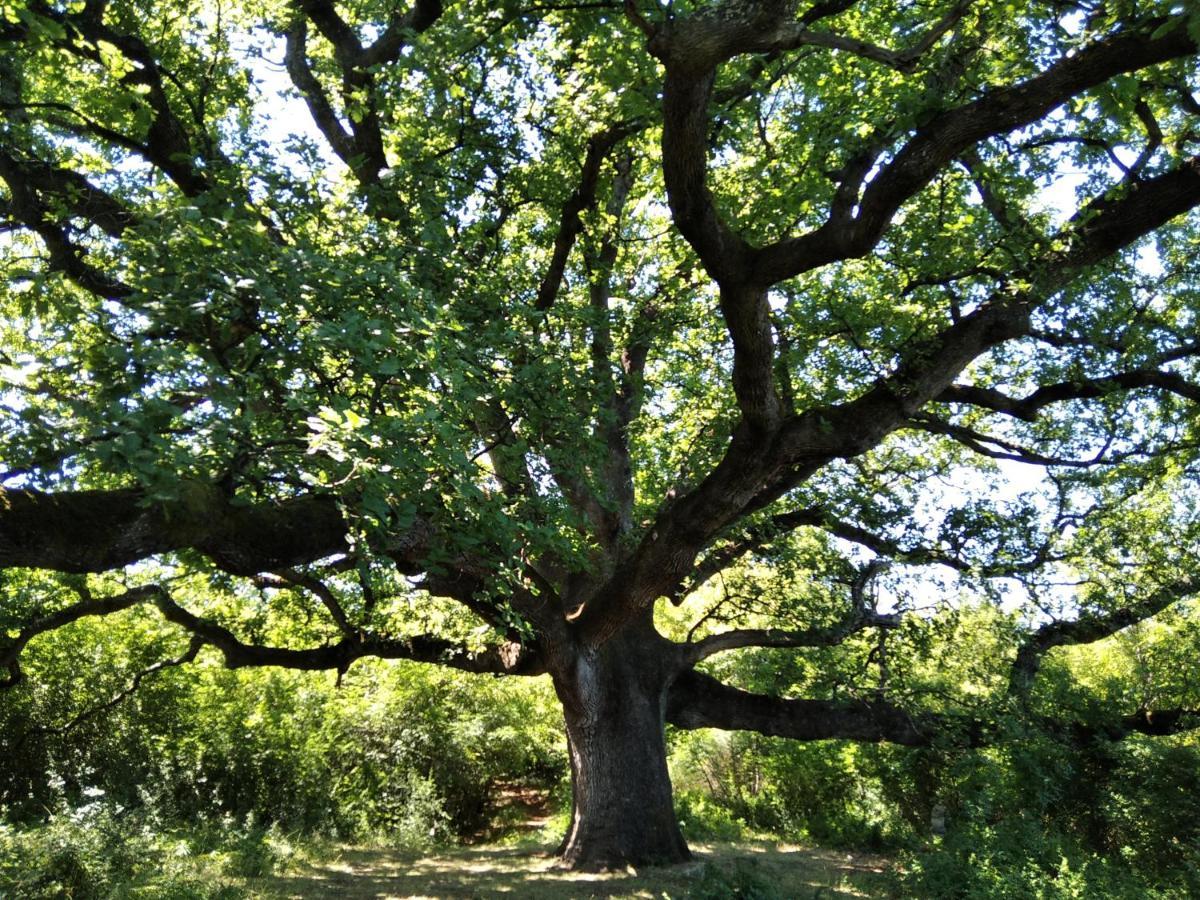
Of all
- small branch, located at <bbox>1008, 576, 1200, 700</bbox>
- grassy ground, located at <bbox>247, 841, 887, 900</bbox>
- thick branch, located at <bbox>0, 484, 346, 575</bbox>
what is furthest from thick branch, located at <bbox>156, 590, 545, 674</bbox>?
→ small branch, located at <bbox>1008, 576, 1200, 700</bbox>

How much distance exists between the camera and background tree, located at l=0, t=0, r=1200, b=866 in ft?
17.0

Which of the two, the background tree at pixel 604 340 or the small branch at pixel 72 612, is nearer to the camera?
the background tree at pixel 604 340

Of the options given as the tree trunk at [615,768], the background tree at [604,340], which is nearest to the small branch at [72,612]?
the background tree at [604,340]

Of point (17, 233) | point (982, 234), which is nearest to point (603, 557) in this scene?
point (982, 234)

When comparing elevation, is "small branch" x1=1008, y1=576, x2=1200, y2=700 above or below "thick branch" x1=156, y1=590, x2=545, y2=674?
above

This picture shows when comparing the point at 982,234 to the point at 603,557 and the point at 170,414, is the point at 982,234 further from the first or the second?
the point at 170,414

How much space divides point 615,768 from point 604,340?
17.6 ft

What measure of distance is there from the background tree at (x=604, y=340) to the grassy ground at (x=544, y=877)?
887mm

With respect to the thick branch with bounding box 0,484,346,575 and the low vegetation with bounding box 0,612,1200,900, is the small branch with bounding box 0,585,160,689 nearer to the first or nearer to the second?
the low vegetation with bounding box 0,612,1200,900

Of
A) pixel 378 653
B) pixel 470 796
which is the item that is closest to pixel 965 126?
pixel 378 653

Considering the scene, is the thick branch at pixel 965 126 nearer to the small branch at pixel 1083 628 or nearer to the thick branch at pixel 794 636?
the thick branch at pixel 794 636

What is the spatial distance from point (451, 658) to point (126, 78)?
24.4 ft

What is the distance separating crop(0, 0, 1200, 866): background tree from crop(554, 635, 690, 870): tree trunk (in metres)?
0.05

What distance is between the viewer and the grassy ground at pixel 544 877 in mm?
8484
